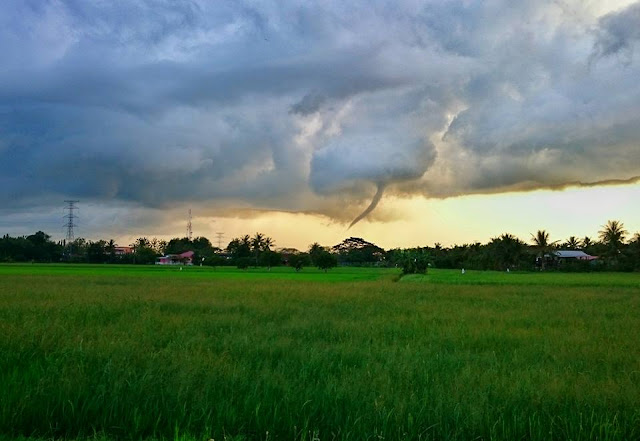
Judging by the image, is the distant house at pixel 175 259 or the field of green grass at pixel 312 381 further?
the distant house at pixel 175 259

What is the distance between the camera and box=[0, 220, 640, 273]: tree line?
77.6m

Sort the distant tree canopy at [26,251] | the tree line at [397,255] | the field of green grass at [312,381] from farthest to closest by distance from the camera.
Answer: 1. the distant tree canopy at [26,251]
2. the tree line at [397,255]
3. the field of green grass at [312,381]

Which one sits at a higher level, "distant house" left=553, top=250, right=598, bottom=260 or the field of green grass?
"distant house" left=553, top=250, right=598, bottom=260

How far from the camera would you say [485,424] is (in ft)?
18.3

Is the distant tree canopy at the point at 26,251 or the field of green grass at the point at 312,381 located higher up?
the distant tree canopy at the point at 26,251

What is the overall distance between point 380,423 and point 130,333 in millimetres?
6861

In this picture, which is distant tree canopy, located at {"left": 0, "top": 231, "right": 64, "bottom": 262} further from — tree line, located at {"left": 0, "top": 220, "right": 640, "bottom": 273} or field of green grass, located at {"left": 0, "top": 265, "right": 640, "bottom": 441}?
field of green grass, located at {"left": 0, "top": 265, "right": 640, "bottom": 441}

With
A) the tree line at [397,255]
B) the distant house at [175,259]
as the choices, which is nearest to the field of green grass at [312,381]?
the tree line at [397,255]

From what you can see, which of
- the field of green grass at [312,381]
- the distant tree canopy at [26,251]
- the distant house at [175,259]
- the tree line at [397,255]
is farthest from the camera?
the distant house at [175,259]

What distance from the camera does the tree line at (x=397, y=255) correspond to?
77562mm

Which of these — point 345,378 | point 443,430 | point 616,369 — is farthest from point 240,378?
point 616,369

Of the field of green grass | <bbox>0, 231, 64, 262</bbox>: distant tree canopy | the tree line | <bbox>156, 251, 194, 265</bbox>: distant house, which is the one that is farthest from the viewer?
<bbox>156, 251, 194, 265</bbox>: distant house

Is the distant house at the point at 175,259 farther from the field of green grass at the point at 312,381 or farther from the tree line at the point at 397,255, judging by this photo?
the field of green grass at the point at 312,381

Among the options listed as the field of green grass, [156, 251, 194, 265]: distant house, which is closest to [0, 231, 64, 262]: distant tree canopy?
[156, 251, 194, 265]: distant house
